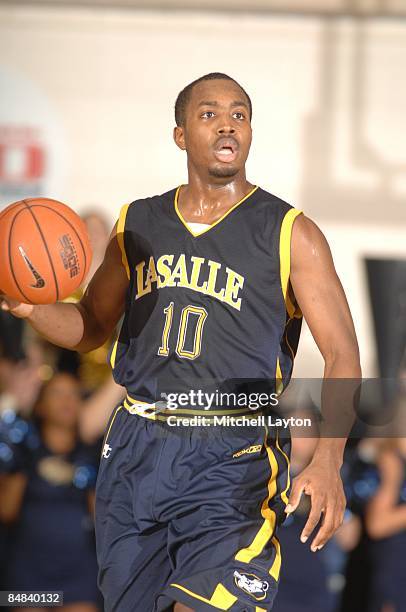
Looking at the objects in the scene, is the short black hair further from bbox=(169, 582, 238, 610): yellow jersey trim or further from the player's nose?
bbox=(169, 582, 238, 610): yellow jersey trim

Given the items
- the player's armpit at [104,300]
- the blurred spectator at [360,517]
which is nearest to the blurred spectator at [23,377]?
the blurred spectator at [360,517]

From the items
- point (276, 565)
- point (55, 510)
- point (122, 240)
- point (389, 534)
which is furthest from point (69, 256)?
point (389, 534)

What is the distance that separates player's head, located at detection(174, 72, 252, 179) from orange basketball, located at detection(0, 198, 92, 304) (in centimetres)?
46

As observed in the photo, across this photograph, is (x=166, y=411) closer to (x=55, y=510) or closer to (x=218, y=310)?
(x=218, y=310)

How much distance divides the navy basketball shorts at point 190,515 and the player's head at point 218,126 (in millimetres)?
805

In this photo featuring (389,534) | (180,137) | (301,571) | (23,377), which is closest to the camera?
(180,137)

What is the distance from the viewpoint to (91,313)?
350 centimetres

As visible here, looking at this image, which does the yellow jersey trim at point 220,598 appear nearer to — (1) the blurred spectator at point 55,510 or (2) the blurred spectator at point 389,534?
(1) the blurred spectator at point 55,510

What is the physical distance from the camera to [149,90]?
722 cm

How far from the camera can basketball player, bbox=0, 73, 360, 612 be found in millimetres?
2988

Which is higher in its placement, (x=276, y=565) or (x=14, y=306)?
(x=14, y=306)

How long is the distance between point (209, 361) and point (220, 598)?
69 cm

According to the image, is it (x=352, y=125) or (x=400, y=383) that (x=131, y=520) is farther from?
(x=352, y=125)

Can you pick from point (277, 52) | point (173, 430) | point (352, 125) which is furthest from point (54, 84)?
point (173, 430)
